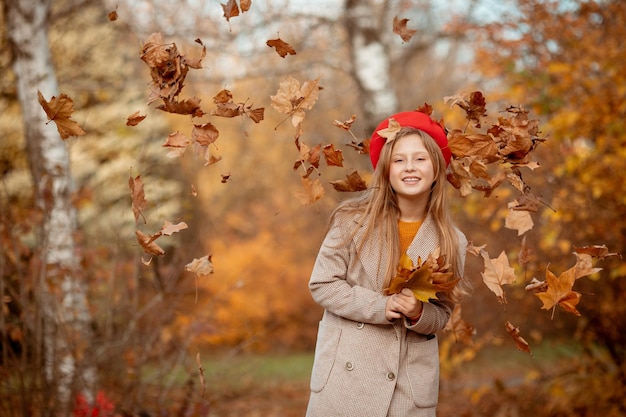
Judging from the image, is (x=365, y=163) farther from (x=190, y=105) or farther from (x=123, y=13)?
(x=190, y=105)

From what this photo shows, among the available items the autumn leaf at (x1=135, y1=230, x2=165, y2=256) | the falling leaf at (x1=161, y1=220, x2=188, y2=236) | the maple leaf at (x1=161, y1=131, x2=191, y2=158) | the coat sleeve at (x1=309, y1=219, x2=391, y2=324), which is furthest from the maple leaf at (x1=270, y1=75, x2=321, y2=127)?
the autumn leaf at (x1=135, y1=230, x2=165, y2=256)

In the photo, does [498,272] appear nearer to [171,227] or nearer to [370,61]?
[171,227]

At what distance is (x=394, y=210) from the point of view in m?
2.80

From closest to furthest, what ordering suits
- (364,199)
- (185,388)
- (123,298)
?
(364,199), (185,388), (123,298)

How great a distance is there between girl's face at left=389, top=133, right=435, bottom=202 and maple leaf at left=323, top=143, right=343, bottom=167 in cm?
25

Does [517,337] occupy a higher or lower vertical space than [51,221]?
lower

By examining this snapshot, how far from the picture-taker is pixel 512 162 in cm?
280

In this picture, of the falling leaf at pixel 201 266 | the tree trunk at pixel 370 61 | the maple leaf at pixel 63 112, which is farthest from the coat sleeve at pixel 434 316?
the tree trunk at pixel 370 61

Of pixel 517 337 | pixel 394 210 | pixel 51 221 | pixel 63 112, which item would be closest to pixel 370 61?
pixel 51 221

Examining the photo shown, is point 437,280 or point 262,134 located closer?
point 437,280

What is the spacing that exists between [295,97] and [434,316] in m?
1.02

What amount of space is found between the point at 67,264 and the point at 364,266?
10.6 ft

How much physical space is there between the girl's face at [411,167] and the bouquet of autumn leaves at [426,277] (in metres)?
0.33

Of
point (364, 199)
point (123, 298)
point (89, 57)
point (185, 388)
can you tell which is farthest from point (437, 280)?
point (89, 57)
